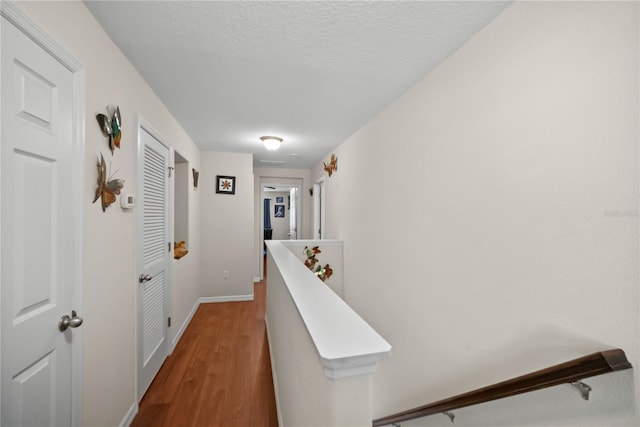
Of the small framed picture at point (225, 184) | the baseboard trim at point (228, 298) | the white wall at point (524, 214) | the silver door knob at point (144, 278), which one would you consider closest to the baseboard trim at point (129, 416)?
the silver door knob at point (144, 278)

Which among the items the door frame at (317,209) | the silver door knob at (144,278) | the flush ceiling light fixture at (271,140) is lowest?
the silver door knob at (144,278)

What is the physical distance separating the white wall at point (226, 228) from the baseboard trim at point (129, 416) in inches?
94.4

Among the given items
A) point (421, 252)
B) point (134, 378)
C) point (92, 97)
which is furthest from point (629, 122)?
point (134, 378)

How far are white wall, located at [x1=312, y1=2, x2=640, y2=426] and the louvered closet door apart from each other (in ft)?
6.45

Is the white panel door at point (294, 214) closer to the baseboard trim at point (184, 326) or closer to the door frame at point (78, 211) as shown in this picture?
the baseboard trim at point (184, 326)

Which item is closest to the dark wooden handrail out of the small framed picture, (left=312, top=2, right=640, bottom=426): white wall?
(left=312, top=2, right=640, bottom=426): white wall

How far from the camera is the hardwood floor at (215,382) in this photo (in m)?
1.83

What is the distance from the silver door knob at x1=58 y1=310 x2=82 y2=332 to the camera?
1.11m

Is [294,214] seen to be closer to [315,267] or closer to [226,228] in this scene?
[226,228]

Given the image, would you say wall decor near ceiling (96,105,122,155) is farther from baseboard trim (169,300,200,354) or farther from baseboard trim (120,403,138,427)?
baseboard trim (169,300,200,354)

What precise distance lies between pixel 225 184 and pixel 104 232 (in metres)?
2.86

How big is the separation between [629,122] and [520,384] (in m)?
0.92

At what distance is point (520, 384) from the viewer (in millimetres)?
885

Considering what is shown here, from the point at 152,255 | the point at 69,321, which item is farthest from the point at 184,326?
the point at 69,321
